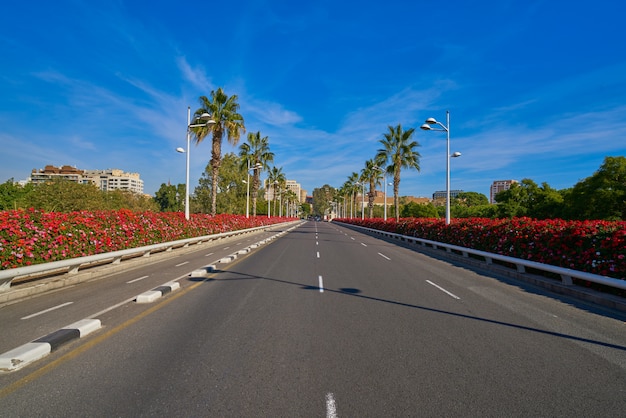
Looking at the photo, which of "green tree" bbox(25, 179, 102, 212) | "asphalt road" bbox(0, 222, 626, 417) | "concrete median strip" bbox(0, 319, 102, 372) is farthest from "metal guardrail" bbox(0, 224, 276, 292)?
"green tree" bbox(25, 179, 102, 212)

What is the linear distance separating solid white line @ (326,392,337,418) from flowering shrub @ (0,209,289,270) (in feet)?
29.7

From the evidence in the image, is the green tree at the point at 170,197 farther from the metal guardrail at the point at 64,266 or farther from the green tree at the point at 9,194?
the metal guardrail at the point at 64,266

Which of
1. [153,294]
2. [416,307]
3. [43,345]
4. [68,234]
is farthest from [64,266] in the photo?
[416,307]

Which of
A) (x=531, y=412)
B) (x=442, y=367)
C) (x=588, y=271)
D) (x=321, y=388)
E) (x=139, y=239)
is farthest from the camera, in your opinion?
(x=139, y=239)

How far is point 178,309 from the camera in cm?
689

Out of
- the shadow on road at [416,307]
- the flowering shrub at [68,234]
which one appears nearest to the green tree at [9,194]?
the flowering shrub at [68,234]

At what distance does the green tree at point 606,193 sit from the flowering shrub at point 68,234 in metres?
43.7

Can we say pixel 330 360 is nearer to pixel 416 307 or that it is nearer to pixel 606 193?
pixel 416 307

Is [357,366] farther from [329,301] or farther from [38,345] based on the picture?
[38,345]

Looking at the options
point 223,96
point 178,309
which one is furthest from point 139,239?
point 223,96

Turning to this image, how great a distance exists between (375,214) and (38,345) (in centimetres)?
16067

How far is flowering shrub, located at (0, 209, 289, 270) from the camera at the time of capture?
8.82 metres

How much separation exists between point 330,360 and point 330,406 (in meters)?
1.14

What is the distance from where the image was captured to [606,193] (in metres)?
37.9
